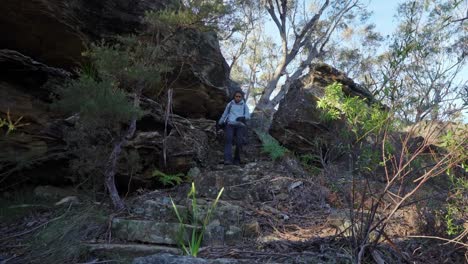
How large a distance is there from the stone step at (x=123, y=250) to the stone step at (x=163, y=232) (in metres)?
0.32

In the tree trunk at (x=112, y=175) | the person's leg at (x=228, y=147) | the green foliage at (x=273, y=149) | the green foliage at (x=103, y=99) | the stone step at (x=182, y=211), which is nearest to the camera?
the stone step at (x=182, y=211)

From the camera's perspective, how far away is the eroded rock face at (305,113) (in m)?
9.11

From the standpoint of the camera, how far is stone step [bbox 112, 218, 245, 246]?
4.82 meters

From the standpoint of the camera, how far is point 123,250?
14.5 feet

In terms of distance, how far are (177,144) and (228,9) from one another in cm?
282

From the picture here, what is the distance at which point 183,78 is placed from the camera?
349 inches

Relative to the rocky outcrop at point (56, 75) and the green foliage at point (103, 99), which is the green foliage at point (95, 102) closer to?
the green foliage at point (103, 99)

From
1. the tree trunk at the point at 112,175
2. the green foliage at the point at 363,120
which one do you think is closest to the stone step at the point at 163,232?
the tree trunk at the point at 112,175

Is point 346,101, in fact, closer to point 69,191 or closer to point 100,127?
point 100,127

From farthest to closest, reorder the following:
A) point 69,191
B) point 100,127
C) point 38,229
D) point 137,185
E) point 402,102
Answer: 1. point 137,185
2. point 69,191
3. point 100,127
4. point 38,229
5. point 402,102

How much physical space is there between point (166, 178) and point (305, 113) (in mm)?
3792

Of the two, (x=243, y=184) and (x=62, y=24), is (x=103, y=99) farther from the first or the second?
(x=243, y=184)

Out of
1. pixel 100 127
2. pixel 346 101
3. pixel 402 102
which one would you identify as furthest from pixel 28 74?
pixel 402 102

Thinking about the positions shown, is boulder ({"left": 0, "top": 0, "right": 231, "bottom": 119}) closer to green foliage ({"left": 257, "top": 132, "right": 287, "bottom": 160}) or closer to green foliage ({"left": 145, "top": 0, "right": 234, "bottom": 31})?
green foliage ({"left": 145, "top": 0, "right": 234, "bottom": 31})
